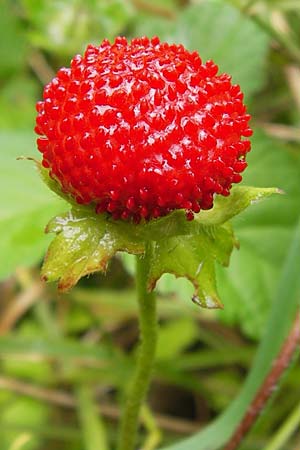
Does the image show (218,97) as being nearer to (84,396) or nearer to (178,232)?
(178,232)

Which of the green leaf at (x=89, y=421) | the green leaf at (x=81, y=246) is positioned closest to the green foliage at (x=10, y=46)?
the green leaf at (x=89, y=421)

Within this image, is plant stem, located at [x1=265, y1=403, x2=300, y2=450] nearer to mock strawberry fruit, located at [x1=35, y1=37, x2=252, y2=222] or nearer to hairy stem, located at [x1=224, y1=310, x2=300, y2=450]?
hairy stem, located at [x1=224, y1=310, x2=300, y2=450]

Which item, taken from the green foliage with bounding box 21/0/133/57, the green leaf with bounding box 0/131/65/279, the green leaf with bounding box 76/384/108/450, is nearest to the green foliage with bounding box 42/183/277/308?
the green leaf with bounding box 0/131/65/279

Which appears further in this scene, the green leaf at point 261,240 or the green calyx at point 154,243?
the green leaf at point 261,240

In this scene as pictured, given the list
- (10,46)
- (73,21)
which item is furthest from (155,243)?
(10,46)

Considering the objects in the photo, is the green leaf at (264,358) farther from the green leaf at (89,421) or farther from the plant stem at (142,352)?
the green leaf at (89,421)

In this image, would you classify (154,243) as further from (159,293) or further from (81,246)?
(159,293)

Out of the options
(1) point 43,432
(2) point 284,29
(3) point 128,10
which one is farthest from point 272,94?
(1) point 43,432
